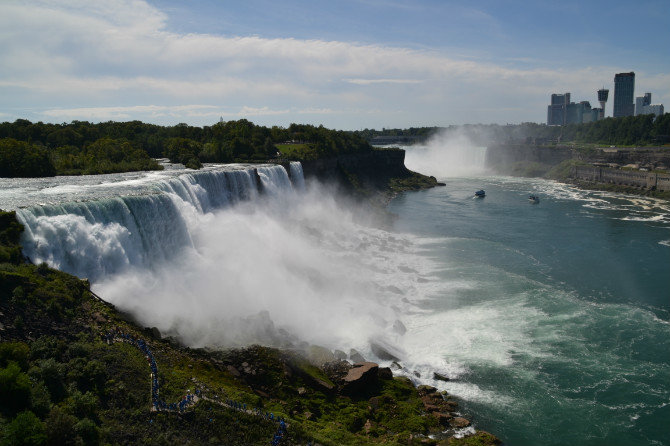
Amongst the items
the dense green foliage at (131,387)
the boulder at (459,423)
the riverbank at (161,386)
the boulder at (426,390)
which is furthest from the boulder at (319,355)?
the boulder at (459,423)

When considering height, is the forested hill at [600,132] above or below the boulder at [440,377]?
above

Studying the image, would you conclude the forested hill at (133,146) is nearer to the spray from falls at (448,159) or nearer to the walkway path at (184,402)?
the walkway path at (184,402)

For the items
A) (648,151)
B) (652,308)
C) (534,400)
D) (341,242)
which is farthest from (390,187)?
(534,400)

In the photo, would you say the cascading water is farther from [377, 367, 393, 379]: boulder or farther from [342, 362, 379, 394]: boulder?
[342, 362, 379, 394]: boulder

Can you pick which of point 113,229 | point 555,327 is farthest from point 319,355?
point 555,327

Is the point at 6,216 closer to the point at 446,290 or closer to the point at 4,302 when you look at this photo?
the point at 4,302

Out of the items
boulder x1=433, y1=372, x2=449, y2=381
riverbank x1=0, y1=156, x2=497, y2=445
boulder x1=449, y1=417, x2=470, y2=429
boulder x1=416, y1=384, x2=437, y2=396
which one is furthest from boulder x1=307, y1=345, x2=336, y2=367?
boulder x1=449, y1=417, x2=470, y2=429
